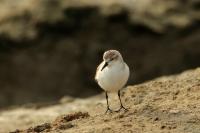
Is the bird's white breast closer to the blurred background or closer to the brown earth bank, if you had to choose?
the brown earth bank

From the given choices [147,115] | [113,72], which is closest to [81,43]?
[113,72]

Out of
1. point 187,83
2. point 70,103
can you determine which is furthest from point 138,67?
point 187,83

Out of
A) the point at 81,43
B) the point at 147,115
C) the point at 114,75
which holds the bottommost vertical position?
the point at 147,115

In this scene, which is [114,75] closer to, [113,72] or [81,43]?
[113,72]

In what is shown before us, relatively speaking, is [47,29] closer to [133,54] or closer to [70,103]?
[133,54]

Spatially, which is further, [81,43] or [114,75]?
[81,43]

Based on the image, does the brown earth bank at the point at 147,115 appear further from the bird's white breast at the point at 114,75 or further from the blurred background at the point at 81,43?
the blurred background at the point at 81,43

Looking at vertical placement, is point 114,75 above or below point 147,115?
above

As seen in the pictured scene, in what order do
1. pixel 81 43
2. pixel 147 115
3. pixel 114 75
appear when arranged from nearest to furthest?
1. pixel 147 115
2. pixel 114 75
3. pixel 81 43
